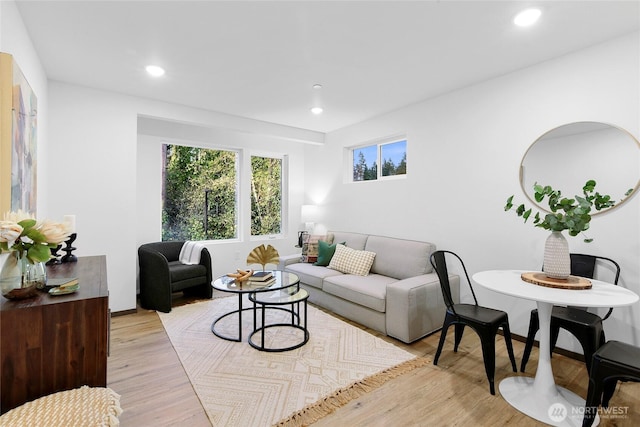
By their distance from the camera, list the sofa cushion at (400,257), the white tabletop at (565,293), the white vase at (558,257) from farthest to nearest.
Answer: the sofa cushion at (400,257) → the white vase at (558,257) → the white tabletop at (565,293)

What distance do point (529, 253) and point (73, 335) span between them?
324cm

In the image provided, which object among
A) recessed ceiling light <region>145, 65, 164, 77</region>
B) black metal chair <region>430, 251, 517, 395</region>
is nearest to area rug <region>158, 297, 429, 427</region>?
black metal chair <region>430, 251, 517, 395</region>

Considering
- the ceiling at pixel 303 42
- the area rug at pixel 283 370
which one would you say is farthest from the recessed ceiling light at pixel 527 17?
the area rug at pixel 283 370

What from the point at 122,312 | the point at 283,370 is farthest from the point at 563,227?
the point at 122,312

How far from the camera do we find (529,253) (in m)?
2.74

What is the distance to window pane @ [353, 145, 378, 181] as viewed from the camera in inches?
175

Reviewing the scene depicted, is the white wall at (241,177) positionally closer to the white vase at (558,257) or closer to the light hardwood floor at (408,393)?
the light hardwood floor at (408,393)

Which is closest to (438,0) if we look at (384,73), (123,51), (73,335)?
(384,73)

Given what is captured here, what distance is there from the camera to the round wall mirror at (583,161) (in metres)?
2.26

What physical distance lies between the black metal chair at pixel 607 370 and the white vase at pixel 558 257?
1.60ft

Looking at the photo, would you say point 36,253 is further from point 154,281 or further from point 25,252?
point 154,281

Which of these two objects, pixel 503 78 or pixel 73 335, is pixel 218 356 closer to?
pixel 73 335

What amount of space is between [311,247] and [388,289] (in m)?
1.70

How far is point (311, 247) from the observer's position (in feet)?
14.5
